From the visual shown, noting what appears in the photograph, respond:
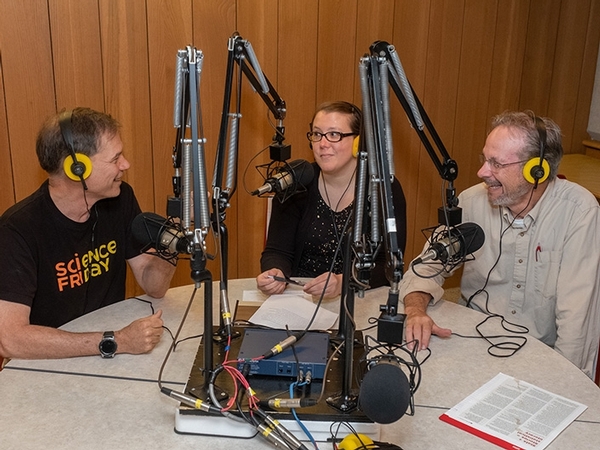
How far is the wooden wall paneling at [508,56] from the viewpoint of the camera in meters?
3.87

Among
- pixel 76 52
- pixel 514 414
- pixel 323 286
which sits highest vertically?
pixel 76 52

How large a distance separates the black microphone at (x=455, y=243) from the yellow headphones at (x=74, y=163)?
1.04m

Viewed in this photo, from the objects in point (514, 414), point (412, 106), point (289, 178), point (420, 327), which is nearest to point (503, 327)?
point (420, 327)

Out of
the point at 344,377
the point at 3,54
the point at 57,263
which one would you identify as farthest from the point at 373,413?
the point at 3,54

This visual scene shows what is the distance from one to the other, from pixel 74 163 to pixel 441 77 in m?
2.34

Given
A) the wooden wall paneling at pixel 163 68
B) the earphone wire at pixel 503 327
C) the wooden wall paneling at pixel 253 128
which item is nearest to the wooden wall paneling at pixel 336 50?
the wooden wall paneling at pixel 253 128

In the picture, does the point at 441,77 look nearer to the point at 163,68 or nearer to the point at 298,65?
the point at 298,65

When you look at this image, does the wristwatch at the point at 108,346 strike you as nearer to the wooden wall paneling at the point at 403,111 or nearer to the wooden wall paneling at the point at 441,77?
the wooden wall paneling at the point at 403,111

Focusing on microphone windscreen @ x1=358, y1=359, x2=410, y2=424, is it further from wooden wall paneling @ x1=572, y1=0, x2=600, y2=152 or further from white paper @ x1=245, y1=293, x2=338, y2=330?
wooden wall paneling @ x1=572, y1=0, x2=600, y2=152

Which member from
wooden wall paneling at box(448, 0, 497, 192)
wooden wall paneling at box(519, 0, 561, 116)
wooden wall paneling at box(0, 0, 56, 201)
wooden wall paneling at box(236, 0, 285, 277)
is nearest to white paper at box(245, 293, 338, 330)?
wooden wall paneling at box(236, 0, 285, 277)

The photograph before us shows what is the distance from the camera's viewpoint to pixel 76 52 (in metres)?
2.73

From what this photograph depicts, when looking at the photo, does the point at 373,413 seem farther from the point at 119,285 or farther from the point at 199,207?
the point at 119,285

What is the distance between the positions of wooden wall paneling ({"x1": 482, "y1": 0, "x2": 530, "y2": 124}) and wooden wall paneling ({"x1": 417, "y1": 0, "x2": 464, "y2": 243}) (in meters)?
0.27

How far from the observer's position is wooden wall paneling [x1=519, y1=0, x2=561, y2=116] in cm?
398
